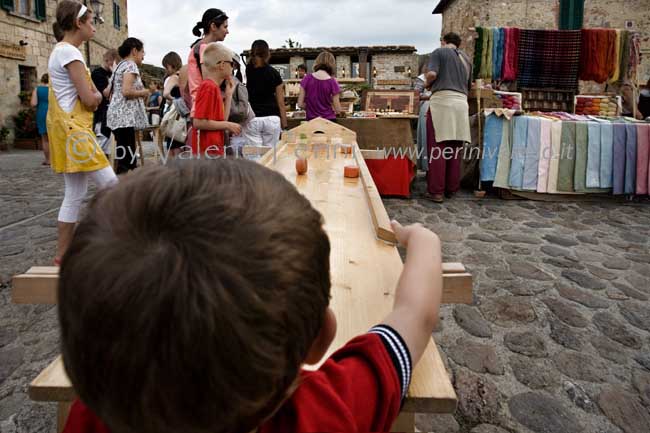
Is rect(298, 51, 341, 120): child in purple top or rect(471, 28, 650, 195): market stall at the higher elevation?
rect(298, 51, 341, 120): child in purple top

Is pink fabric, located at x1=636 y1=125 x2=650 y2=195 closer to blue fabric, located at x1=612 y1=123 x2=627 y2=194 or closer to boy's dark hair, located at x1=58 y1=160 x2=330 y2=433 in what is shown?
blue fabric, located at x1=612 y1=123 x2=627 y2=194

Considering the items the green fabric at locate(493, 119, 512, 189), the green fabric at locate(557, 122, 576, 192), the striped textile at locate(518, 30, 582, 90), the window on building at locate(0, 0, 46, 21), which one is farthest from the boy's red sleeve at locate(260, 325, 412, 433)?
the window on building at locate(0, 0, 46, 21)

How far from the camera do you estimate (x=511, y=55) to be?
780 centimetres

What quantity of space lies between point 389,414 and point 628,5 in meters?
22.6

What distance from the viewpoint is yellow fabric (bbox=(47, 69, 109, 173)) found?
293 cm

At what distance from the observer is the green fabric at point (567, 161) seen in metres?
5.68

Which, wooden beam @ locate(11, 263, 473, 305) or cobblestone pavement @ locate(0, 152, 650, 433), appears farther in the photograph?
cobblestone pavement @ locate(0, 152, 650, 433)

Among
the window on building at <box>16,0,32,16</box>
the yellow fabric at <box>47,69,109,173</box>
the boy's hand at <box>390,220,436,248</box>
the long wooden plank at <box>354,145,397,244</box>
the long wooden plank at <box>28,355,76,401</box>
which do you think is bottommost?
the long wooden plank at <box>28,355,76,401</box>

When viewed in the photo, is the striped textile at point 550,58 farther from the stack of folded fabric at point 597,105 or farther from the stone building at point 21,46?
the stone building at point 21,46

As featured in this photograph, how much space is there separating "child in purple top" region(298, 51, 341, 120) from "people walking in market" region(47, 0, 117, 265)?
3.15m

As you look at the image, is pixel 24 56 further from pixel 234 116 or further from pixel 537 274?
pixel 537 274

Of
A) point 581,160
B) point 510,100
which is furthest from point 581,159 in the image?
point 510,100

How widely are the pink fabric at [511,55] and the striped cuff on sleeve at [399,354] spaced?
7998 millimetres

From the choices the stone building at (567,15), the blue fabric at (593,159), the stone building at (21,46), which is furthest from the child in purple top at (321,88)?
the stone building at (567,15)
